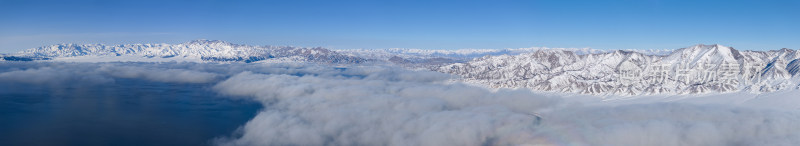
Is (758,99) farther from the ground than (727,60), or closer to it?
closer to it

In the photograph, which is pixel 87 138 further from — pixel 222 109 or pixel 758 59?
pixel 758 59

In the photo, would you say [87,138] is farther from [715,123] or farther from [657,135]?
[715,123]

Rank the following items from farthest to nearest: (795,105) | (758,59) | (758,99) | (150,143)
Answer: (758,59) < (758,99) < (795,105) < (150,143)

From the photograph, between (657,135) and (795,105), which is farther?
(795,105)

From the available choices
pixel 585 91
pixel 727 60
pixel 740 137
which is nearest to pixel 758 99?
pixel 727 60

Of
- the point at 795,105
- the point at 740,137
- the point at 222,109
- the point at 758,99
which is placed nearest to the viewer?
the point at 740,137

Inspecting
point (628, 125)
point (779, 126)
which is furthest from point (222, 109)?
point (779, 126)
